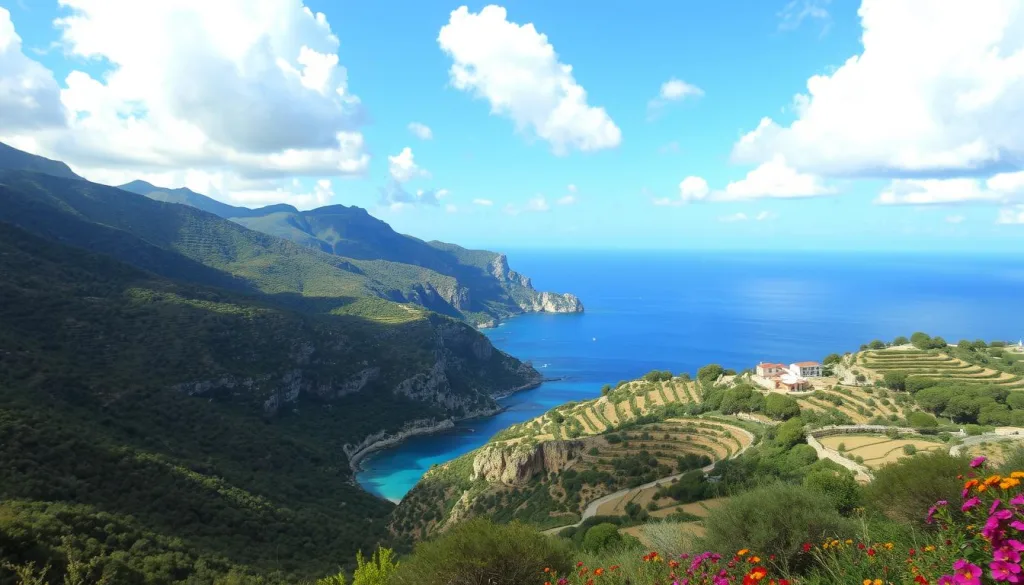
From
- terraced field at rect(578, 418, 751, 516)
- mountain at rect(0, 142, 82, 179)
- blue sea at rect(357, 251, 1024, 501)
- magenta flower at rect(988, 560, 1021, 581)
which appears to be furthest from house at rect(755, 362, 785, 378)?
mountain at rect(0, 142, 82, 179)

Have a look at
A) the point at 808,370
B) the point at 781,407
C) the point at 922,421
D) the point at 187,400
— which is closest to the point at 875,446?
the point at 922,421

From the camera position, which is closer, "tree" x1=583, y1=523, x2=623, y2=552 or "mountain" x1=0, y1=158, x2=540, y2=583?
"tree" x1=583, y1=523, x2=623, y2=552

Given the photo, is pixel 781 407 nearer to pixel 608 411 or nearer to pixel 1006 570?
pixel 608 411

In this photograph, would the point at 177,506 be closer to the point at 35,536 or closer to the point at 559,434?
the point at 35,536

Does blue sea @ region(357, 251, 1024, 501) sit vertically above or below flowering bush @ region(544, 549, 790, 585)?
below

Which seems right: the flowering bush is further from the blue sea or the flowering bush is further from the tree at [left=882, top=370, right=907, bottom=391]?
the blue sea

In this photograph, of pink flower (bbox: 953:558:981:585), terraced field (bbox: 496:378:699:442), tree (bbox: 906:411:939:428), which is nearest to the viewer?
pink flower (bbox: 953:558:981:585)

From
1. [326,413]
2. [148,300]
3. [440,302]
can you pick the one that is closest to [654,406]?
[326,413]
